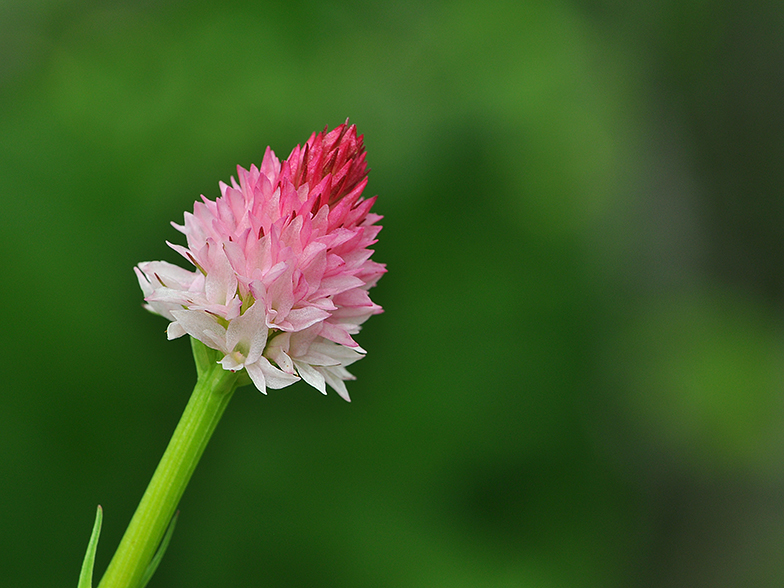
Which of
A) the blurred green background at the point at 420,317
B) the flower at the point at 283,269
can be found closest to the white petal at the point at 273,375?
the flower at the point at 283,269

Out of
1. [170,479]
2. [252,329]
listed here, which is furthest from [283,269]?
[170,479]

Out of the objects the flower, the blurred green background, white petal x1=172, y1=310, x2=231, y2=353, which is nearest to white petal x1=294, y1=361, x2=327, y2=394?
the flower

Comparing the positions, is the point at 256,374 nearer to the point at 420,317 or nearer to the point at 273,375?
the point at 273,375

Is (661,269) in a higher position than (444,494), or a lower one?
higher

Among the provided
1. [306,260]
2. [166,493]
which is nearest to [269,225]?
[306,260]

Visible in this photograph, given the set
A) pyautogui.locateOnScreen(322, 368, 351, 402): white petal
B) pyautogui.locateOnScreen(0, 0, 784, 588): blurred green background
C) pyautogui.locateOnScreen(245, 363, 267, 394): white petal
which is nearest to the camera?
pyautogui.locateOnScreen(245, 363, 267, 394): white petal

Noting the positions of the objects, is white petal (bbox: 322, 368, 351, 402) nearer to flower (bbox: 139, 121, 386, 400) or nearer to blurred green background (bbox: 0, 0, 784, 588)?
flower (bbox: 139, 121, 386, 400)

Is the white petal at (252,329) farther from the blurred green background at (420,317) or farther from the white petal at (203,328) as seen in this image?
the blurred green background at (420,317)

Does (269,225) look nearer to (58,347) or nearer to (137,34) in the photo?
(58,347)
